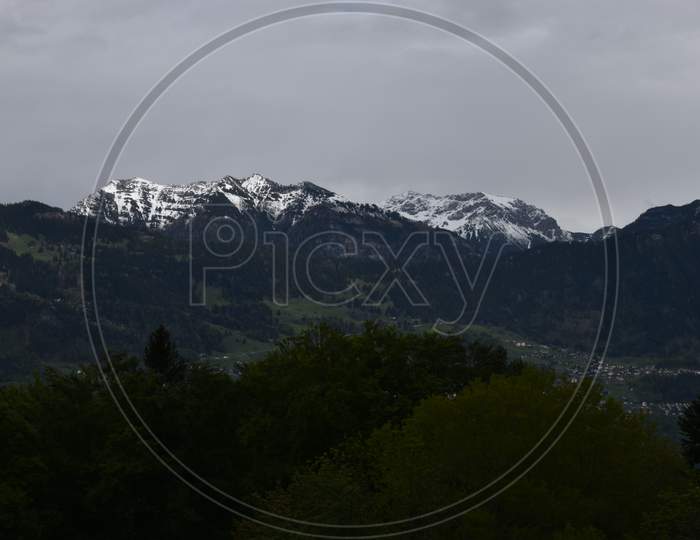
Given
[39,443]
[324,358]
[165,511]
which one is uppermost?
[324,358]

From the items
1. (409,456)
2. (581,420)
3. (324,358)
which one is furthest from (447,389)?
(409,456)

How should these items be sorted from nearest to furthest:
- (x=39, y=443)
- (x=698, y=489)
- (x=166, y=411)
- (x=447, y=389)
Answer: (x=698, y=489)
(x=39, y=443)
(x=166, y=411)
(x=447, y=389)

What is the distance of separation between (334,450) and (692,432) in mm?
59008

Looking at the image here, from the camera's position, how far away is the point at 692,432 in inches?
4601

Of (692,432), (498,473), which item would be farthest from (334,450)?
(692,432)

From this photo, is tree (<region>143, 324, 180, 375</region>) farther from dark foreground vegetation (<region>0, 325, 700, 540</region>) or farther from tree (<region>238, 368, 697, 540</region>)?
tree (<region>238, 368, 697, 540</region>)

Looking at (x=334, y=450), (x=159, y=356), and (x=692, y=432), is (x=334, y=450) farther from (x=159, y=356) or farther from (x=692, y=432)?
(x=692, y=432)

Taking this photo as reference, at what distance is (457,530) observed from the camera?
60906 millimetres

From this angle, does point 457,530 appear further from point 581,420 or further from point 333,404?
point 333,404

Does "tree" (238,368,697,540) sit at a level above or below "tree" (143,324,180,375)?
below

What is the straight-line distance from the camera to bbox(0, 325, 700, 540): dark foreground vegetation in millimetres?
65125

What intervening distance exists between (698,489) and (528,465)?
11319 mm

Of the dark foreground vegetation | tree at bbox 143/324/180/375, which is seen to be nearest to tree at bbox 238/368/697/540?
the dark foreground vegetation

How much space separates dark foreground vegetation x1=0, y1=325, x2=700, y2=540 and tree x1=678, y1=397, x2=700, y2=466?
1.26 feet
